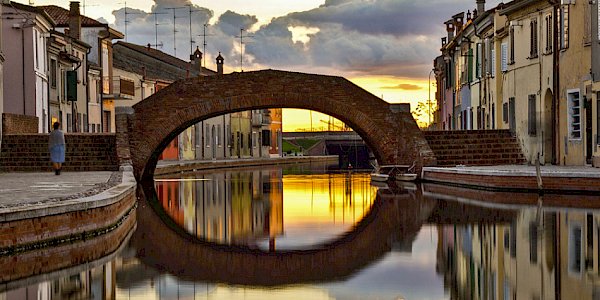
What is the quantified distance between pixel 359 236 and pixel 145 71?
177ft

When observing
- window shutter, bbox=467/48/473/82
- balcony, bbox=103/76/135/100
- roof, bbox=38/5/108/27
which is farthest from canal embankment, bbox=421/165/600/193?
balcony, bbox=103/76/135/100

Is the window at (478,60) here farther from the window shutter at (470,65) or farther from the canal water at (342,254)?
the canal water at (342,254)

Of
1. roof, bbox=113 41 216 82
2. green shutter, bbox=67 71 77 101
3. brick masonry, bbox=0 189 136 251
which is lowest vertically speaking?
brick masonry, bbox=0 189 136 251

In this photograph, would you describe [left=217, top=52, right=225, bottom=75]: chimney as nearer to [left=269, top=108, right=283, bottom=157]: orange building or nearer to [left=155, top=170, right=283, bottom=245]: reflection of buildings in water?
[left=269, top=108, right=283, bottom=157]: orange building

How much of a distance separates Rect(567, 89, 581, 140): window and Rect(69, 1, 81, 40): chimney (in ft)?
97.0

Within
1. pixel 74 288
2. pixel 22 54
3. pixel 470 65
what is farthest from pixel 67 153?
pixel 74 288

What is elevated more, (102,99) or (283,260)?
(102,99)

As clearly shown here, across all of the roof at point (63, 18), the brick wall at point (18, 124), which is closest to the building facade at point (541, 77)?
the brick wall at point (18, 124)

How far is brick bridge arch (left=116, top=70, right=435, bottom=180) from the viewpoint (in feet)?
125

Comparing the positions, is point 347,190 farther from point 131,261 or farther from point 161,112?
point 131,261

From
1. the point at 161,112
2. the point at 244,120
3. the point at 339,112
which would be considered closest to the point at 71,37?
the point at 161,112

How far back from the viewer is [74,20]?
55562 mm

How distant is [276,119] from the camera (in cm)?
10312

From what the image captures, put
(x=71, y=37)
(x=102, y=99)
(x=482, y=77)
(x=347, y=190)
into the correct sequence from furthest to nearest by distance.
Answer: (x=102, y=99) < (x=71, y=37) < (x=482, y=77) < (x=347, y=190)
